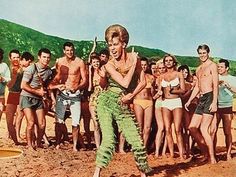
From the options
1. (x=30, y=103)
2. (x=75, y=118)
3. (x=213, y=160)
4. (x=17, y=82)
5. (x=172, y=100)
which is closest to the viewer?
(x=213, y=160)

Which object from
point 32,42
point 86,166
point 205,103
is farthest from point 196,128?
point 32,42

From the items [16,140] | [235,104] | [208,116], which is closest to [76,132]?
[16,140]

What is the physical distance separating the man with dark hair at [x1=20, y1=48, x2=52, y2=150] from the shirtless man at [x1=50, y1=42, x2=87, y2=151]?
286 millimetres

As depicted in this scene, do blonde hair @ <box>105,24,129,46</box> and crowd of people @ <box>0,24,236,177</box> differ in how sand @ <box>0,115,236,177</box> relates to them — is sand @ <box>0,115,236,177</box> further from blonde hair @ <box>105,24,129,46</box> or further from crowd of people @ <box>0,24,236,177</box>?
blonde hair @ <box>105,24,129,46</box>

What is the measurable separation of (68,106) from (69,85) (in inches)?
13.1

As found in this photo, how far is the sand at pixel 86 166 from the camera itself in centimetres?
811

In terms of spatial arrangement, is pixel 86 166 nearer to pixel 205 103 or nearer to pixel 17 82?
pixel 205 103

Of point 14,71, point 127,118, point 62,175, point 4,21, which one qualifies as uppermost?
point 4,21

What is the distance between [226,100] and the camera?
30.6ft

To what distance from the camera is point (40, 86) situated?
380 inches

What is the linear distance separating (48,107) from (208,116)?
10.2 ft

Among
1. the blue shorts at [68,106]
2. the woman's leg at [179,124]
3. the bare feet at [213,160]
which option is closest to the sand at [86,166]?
the bare feet at [213,160]

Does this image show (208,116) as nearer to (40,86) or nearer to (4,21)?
(40,86)

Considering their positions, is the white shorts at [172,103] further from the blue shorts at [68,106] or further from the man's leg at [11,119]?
the man's leg at [11,119]
